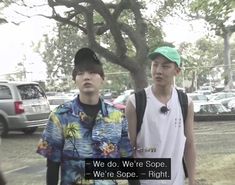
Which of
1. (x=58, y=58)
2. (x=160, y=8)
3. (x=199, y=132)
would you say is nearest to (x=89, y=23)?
(x=160, y=8)

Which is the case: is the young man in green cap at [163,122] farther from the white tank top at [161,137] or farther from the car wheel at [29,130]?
the car wheel at [29,130]

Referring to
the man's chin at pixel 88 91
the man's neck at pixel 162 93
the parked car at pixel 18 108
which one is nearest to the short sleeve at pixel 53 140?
A: the man's chin at pixel 88 91

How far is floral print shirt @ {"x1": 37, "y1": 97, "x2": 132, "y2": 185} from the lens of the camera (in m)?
2.62

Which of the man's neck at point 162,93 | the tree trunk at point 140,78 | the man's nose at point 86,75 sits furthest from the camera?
the tree trunk at point 140,78

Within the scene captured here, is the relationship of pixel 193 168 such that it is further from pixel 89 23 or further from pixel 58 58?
pixel 58 58

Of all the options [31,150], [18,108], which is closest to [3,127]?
[18,108]

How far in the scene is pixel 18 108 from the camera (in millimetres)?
14141

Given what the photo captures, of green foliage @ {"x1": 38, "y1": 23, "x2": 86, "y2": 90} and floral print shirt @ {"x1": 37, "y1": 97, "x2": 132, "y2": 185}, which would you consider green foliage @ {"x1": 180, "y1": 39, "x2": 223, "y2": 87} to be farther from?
floral print shirt @ {"x1": 37, "y1": 97, "x2": 132, "y2": 185}

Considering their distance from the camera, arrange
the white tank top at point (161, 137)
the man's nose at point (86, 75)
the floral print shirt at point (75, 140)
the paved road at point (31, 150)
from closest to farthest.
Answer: the floral print shirt at point (75, 140) → the man's nose at point (86, 75) → the white tank top at point (161, 137) → the paved road at point (31, 150)

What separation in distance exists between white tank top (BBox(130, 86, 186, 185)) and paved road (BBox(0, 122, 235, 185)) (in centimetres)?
497

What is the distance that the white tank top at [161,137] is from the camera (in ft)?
9.90

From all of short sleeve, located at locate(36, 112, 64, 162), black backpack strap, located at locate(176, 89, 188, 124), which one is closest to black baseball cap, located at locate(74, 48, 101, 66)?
short sleeve, located at locate(36, 112, 64, 162)

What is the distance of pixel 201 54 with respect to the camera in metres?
56.8

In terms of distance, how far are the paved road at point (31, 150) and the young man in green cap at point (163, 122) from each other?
4965 millimetres
